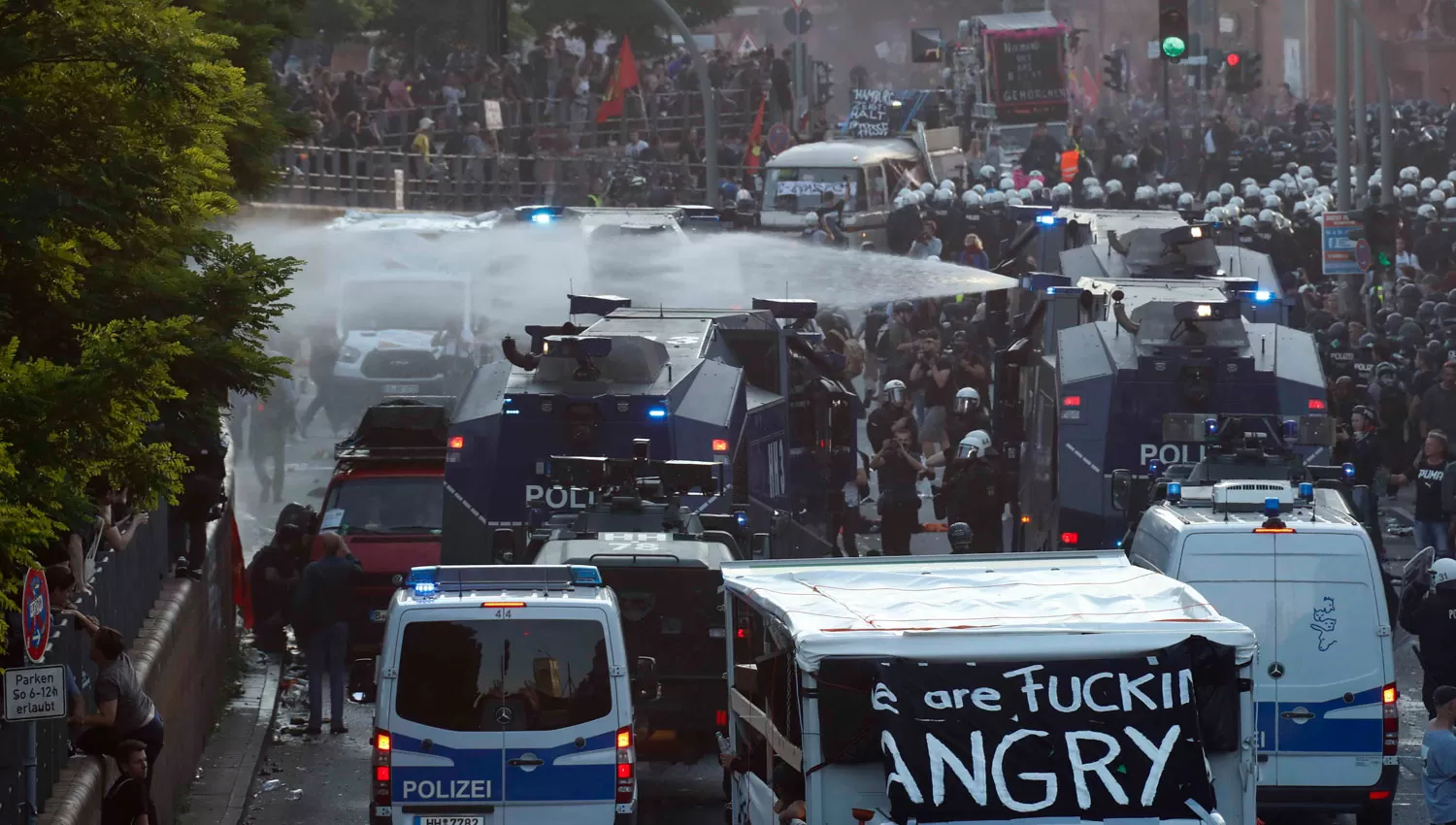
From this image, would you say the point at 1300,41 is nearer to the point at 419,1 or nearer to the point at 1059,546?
the point at 419,1

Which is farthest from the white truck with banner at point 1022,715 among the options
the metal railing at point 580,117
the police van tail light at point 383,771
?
the metal railing at point 580,117

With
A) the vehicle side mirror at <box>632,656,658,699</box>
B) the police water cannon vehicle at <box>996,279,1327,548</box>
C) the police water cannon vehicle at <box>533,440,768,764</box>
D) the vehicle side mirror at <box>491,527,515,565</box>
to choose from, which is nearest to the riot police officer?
the police water cannon vehicle at <box>996,279,1327,548</box>

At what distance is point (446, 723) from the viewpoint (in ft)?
38.2

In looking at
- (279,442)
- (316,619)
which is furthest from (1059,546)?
(279,442)

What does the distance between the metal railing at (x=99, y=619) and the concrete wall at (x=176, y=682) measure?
3.8 inches

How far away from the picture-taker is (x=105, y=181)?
1110 centimetres

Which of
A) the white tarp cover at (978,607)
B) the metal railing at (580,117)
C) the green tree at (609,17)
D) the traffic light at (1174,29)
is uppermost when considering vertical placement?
the green tree at (609,17)

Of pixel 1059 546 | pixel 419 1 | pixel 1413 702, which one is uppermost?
pixel 419 1

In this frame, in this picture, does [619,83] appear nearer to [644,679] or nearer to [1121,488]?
[1121,488]

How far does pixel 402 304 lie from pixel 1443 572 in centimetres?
1839

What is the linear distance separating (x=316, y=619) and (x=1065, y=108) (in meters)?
Answer: 31.3

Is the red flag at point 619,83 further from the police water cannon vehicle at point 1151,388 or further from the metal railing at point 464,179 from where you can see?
the police water cannon vehicle at point 1151,388

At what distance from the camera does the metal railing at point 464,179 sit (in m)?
39.2

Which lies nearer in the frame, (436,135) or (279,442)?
(279,442)
